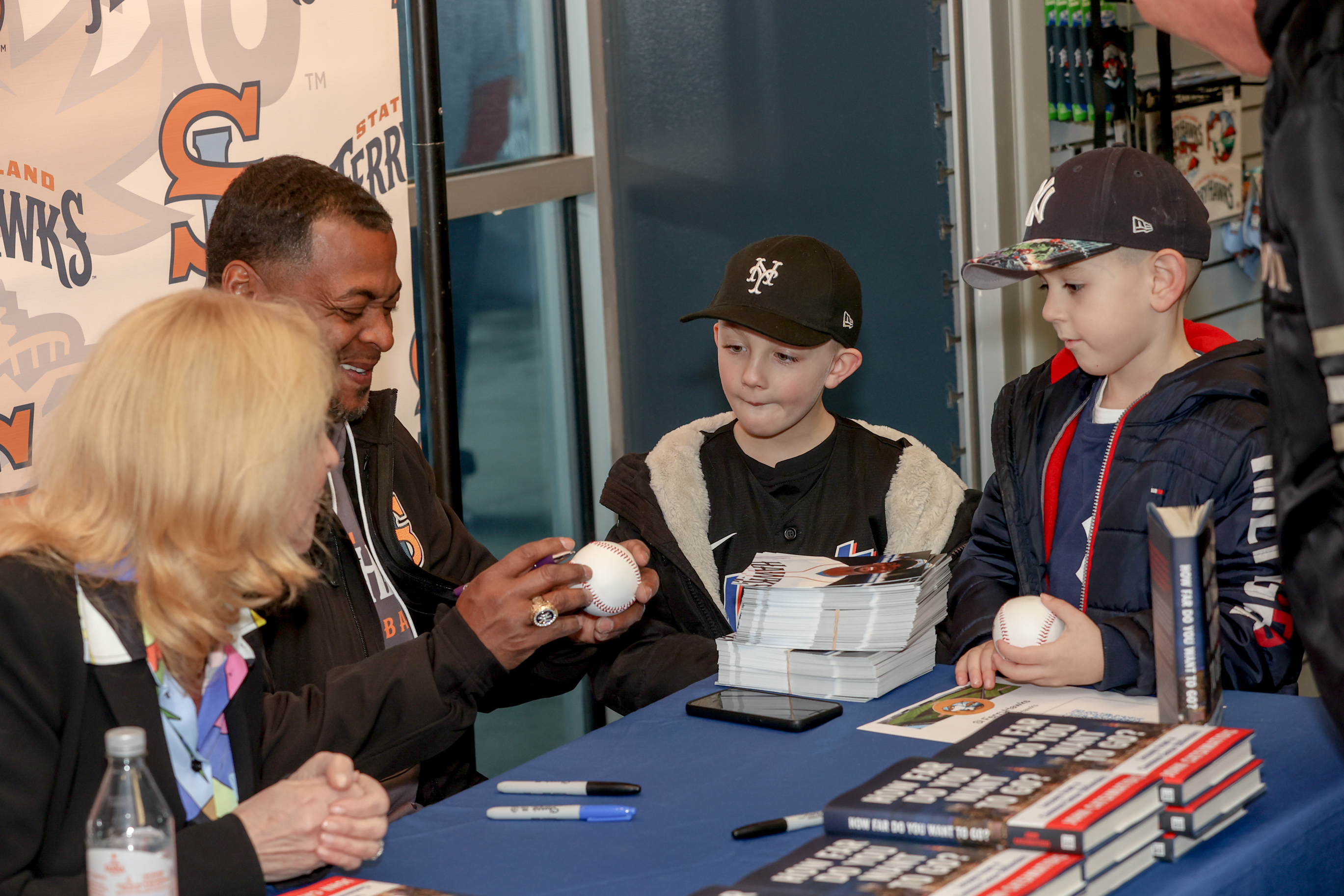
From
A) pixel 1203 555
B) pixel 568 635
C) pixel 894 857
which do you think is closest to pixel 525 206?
pixel 568 635

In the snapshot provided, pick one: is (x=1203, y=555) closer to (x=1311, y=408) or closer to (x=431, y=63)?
(x=1311, y=408)

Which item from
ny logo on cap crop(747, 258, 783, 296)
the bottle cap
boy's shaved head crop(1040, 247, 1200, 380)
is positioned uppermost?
ny logo on cap crop(747, 258, 783, 296)

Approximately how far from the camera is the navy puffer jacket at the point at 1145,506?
2.09 meters

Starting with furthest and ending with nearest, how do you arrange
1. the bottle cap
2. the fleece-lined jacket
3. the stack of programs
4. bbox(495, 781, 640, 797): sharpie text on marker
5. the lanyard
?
the fleece-lined jacket, the lanyard, the stack of programs, bbox(495, 781, 640, 797): sharpie text on marker, the bottle cap

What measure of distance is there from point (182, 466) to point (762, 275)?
62.6 inches

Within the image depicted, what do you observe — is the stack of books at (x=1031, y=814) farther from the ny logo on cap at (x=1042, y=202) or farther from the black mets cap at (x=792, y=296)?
the black mets cap at (x=792, y=296)

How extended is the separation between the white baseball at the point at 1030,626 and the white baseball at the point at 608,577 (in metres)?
0.63

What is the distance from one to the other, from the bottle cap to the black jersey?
5.33ft

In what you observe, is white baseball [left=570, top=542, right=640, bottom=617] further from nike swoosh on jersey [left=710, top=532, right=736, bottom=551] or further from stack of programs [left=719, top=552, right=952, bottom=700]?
nike swoosh on jersey [left=710, top=532, right=736, bottom=551]

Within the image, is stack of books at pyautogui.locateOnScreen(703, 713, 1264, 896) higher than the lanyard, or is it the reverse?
the lanyard

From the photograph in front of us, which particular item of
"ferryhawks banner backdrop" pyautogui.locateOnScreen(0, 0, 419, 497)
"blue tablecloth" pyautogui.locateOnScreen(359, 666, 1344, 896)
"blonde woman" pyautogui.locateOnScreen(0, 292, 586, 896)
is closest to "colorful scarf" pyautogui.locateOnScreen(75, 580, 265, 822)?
"blonde woman" pyautogui.locateOnScreen(0, 292, 586, 896)

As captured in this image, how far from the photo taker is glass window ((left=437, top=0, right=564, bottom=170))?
159 inches

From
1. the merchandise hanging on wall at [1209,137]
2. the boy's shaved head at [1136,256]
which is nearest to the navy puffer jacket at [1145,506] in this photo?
the boy's shaved head at [1136,256]

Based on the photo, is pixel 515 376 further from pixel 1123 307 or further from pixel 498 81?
pixel 1123 307
